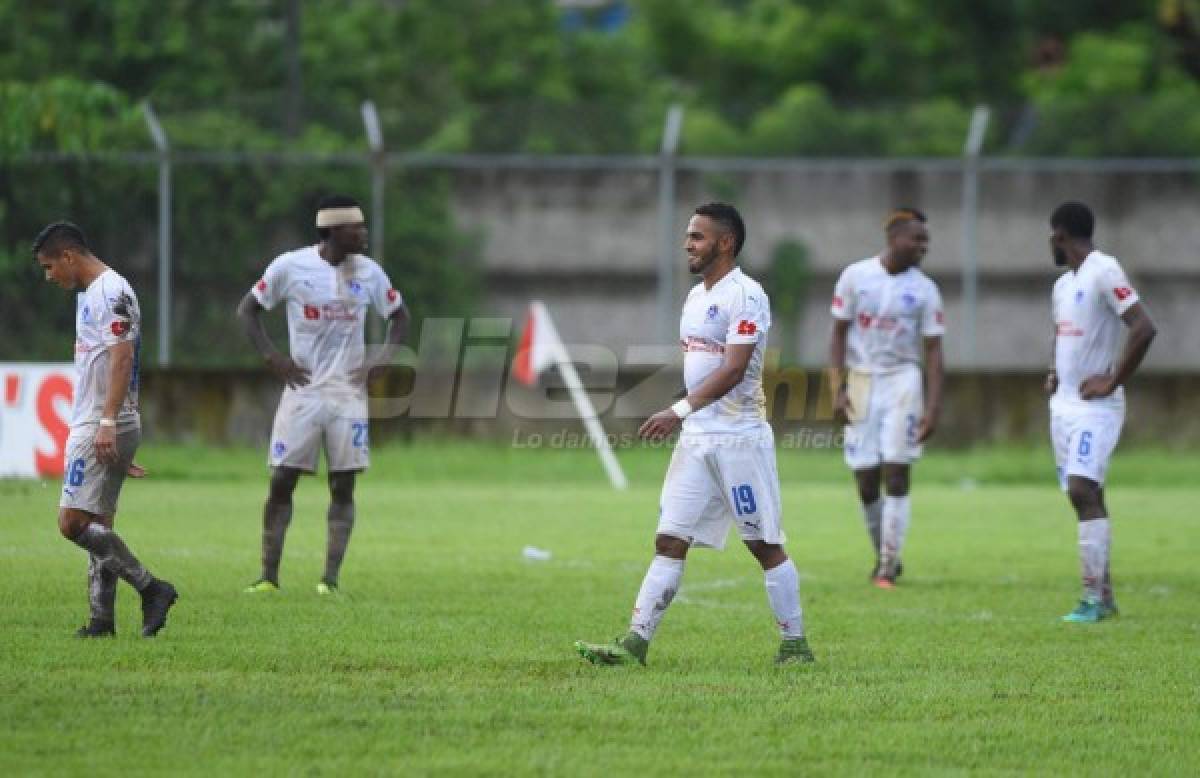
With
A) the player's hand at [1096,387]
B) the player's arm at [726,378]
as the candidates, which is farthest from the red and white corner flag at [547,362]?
the player's arm at [726,378]

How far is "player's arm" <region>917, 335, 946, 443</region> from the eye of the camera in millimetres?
15281

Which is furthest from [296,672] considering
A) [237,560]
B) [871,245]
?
[871,245]

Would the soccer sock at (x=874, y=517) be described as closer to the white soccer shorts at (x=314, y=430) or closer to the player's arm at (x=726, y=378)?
the white soccer shorts at (x=314, y=430)

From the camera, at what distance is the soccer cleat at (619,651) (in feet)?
33.6

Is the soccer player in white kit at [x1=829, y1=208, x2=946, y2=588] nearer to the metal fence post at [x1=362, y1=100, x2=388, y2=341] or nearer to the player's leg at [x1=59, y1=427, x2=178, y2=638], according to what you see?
the player's leg at [x1=59, y1=427, x2=178, y2=638]

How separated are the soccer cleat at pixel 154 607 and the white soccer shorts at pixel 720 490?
8.66 feet

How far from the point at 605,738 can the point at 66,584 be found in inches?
237

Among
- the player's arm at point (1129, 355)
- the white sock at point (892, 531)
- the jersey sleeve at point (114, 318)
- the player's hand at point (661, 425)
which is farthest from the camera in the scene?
the white sock at point (892, 531)

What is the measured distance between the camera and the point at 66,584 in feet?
43.5

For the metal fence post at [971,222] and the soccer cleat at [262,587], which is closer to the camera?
the soccer cleat at [262,587]

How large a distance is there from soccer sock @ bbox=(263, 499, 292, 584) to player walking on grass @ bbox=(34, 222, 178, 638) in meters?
2.49

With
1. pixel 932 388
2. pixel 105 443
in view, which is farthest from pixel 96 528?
pixel 932 388

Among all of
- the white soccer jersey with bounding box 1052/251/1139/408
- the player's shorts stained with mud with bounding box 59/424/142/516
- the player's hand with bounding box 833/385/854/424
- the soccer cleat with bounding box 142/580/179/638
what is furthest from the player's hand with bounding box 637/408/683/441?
the player's hand with bounding box 833/385/854/424

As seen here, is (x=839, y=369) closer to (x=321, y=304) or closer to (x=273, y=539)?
(x=321, y=304)
